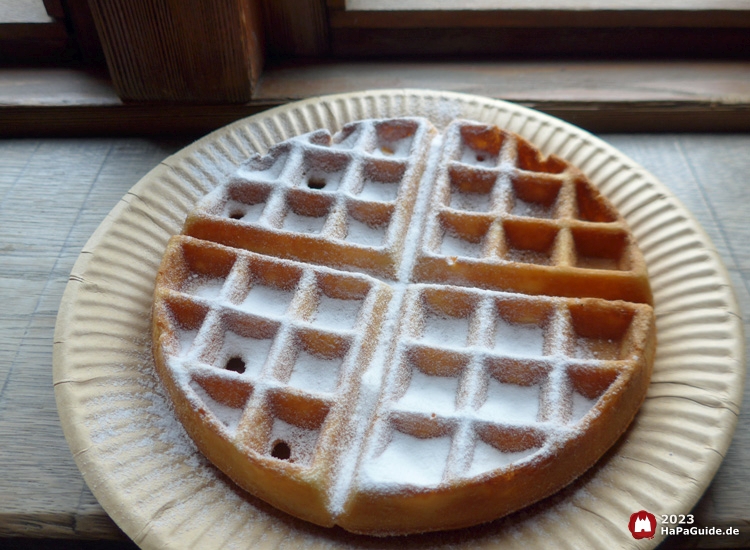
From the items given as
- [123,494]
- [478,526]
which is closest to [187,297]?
[123,494]

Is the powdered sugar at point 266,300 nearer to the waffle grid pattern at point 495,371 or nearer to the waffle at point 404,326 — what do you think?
the waffle at point 404,326

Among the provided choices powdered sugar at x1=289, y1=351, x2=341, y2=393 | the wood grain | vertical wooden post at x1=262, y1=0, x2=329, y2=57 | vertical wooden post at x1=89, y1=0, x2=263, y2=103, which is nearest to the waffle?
powdered sugar at x1=289, y1=351, x2=341, y2=393

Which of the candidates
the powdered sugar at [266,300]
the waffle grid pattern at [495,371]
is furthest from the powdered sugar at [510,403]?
the powdered sugar at [266,300]

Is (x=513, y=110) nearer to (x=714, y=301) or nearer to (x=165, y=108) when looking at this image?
(x=714, y=301)

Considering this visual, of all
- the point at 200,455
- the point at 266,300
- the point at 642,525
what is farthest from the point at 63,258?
the point at 642,525

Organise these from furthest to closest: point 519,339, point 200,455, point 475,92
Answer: point 475,92 → point 519,339 → point 200,455

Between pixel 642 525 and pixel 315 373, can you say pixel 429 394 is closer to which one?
pixel 315 373
